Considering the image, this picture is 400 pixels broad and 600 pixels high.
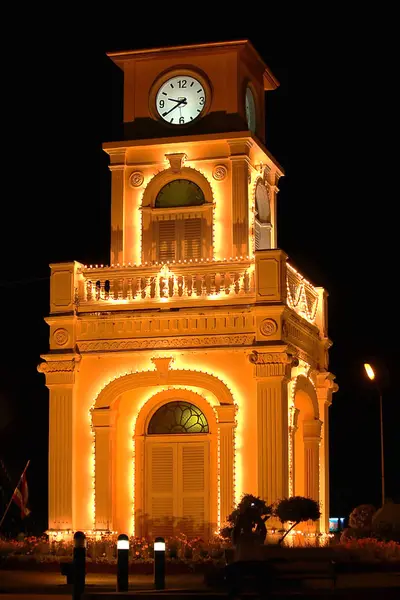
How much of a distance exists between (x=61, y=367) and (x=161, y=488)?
11.8 feet

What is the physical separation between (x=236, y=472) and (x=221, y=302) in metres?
3.79

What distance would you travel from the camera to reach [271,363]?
3209 centimetres

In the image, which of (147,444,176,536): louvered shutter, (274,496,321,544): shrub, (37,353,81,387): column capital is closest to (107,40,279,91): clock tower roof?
(37,353,81,387): column capital

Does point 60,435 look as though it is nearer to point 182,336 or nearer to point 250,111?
point 182,336

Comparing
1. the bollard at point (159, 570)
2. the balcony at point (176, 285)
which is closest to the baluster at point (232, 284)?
the balcony at point (176, 285)

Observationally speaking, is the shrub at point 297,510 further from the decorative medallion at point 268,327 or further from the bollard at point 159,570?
the bollard at point 159,570

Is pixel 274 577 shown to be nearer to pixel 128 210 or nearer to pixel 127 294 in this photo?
pixel 127 294

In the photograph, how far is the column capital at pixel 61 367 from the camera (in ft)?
109

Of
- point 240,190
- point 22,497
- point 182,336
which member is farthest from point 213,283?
point 22,497

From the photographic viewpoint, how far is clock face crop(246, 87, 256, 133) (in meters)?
36.4

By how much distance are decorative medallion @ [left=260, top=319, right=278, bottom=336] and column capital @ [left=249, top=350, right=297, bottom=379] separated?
1.52ft

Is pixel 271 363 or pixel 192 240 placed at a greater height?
pixel 192 240

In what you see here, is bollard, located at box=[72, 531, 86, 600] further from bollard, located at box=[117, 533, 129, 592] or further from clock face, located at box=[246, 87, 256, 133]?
clock face, located at box=[246, 87, 256, 133]

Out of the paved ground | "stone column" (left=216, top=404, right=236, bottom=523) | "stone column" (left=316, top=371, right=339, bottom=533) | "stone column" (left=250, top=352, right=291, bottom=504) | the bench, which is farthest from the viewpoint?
"stone column" (left=316, top=371, right=339, bottom=533)
